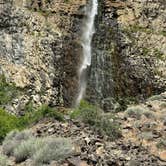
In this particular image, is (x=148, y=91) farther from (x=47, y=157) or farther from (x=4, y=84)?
(x=47, y=157)

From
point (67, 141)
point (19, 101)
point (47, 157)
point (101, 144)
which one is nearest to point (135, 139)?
point (101, 144)

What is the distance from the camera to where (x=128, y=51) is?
62625 millimetres

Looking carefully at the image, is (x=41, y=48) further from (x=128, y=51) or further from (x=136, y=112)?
(x=136, y=112)

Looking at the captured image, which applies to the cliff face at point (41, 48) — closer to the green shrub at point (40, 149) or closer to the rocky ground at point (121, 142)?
the rocky ground at point (121, 142)

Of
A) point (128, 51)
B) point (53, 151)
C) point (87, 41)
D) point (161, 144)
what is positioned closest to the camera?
point (53, 151)

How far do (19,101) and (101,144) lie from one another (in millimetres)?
39645

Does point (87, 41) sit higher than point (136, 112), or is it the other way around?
point (87, 41)

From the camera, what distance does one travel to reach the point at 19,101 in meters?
56.8

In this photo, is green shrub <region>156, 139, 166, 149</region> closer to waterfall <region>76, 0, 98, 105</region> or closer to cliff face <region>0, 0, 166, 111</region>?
cliff face <region>0, 0, 166, 111</region>

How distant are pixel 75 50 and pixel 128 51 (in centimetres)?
659

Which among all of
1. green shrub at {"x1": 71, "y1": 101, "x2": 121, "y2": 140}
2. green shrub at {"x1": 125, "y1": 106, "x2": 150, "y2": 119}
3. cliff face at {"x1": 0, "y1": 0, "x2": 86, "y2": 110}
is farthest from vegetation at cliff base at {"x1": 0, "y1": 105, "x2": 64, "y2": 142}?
cliff face at {"x1": 0, "y1": 0, "x2": 86, "y2": 110}

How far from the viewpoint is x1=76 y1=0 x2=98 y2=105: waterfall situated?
61.4 meters

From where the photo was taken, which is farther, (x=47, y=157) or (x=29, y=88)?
(x=29, y=88)

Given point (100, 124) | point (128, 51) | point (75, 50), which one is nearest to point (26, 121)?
point (100, 124)
